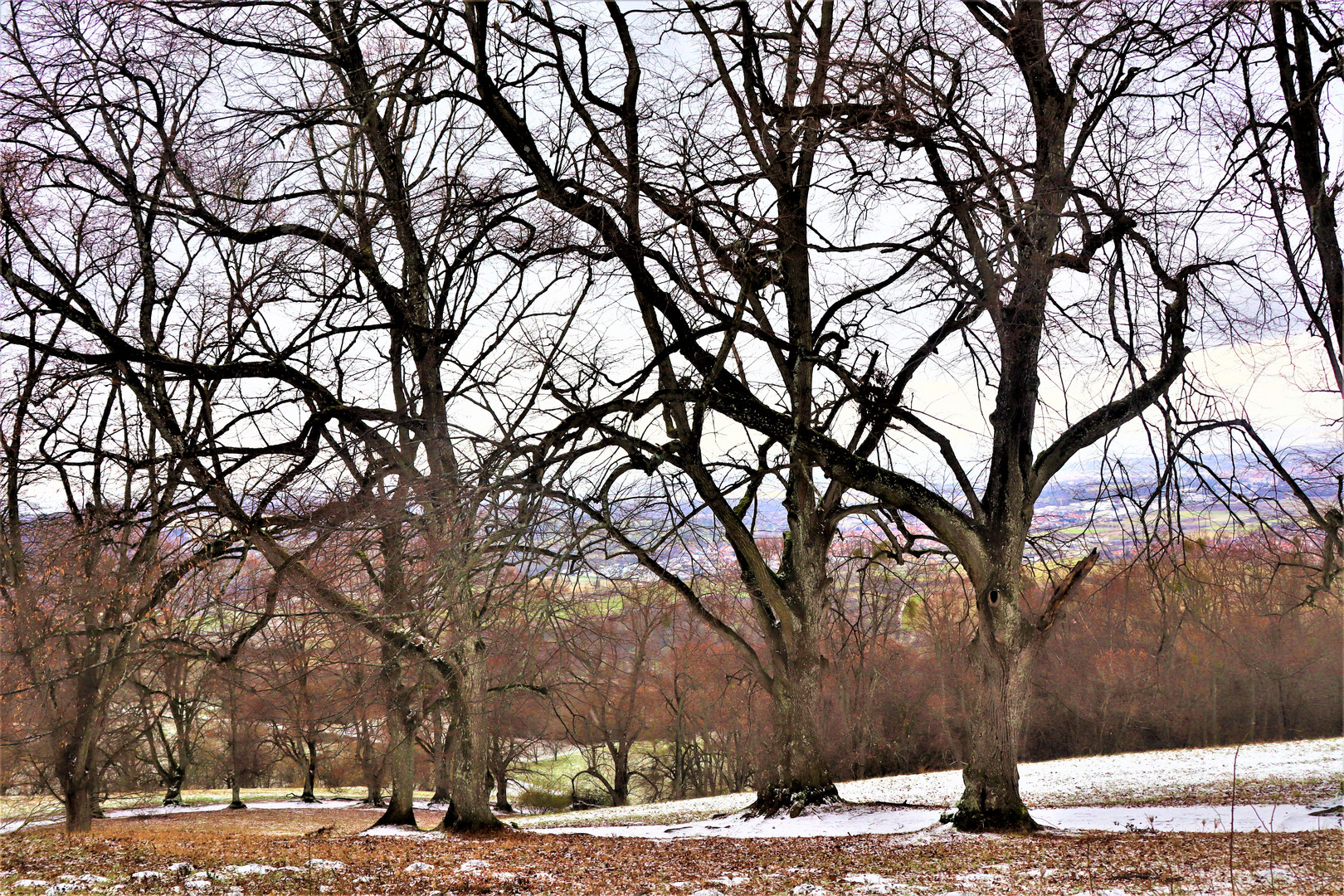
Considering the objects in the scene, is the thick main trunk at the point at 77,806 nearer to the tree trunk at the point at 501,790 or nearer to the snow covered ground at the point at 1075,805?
the snow covered ground at the point at 1075,805

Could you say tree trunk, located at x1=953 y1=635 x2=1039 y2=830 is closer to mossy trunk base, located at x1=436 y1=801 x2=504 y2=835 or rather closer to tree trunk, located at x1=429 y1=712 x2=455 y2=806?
mossy trunk base, located at x1=436 y1=801 x2=504 y2=835

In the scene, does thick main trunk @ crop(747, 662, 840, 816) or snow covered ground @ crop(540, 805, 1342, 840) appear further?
thick main trunk @ crop(747, 662, 840, 816)

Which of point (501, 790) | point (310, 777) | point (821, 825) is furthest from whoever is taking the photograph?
point (501, 790)

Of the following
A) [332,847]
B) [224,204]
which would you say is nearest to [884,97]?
[224,204]

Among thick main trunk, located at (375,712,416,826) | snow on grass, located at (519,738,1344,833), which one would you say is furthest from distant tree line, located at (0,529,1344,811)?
thick main trunk, located at (375,712,416,826)

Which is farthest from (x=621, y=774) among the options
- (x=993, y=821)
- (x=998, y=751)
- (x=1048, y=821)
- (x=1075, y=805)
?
(x=998, y=751)

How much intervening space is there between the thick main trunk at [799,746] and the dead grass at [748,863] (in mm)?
2648

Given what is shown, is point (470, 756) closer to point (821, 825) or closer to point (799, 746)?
point (799, 746)

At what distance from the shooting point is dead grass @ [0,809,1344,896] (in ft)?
22.0

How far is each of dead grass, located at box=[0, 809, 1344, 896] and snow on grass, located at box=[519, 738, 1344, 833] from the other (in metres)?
5.41

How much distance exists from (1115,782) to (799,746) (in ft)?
33.9

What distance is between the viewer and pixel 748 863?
27.8 feet

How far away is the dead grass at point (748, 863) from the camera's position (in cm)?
671

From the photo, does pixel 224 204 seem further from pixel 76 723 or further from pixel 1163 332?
pixel 1163 332
